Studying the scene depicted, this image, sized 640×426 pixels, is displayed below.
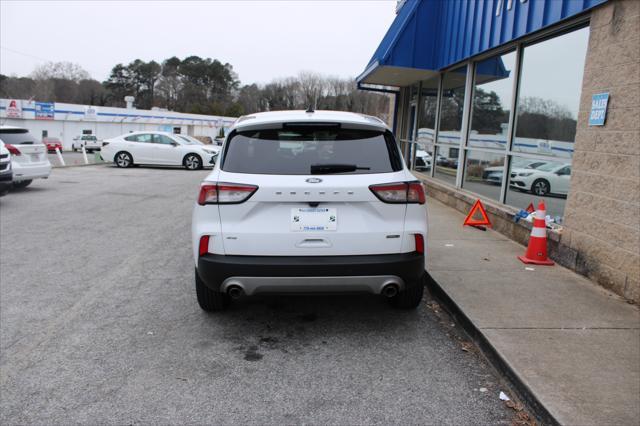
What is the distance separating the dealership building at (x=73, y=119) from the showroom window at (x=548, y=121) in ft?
148

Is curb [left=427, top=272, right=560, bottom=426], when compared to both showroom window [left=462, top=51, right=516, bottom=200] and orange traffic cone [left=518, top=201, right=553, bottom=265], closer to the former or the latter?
orange traffic cone [left=518, top=201, right=553, bottom=265]

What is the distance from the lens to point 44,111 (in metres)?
50.0

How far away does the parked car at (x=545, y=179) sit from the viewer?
651 centimetres

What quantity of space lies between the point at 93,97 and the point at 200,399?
10471 centimetres

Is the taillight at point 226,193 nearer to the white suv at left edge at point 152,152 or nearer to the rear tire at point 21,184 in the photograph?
the rear tire at point 21,184

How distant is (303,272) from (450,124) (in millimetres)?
8461

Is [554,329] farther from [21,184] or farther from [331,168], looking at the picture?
[21,184]

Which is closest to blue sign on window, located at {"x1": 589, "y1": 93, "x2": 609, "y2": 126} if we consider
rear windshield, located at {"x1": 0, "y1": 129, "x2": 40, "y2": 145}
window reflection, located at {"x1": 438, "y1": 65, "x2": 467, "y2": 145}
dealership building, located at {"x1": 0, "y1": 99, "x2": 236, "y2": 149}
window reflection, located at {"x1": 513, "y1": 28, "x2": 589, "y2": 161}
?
window reflection, located at {"x1": 513, "y1": 28, "x2": 589, "y2": 161}

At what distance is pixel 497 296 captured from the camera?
4.82 meters

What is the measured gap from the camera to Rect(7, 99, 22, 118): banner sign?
47.8 m

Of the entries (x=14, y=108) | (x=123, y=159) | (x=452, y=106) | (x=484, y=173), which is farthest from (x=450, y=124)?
(x=14, y=108)

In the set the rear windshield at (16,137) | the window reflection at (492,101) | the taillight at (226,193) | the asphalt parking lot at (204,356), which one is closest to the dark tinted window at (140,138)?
the rear windshield at (16,137)

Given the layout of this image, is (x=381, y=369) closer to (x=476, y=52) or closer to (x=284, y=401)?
(x=284, y=401)

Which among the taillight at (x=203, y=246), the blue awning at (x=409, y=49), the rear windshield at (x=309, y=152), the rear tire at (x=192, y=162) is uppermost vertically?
the blue awning at (x=409, y=49)
